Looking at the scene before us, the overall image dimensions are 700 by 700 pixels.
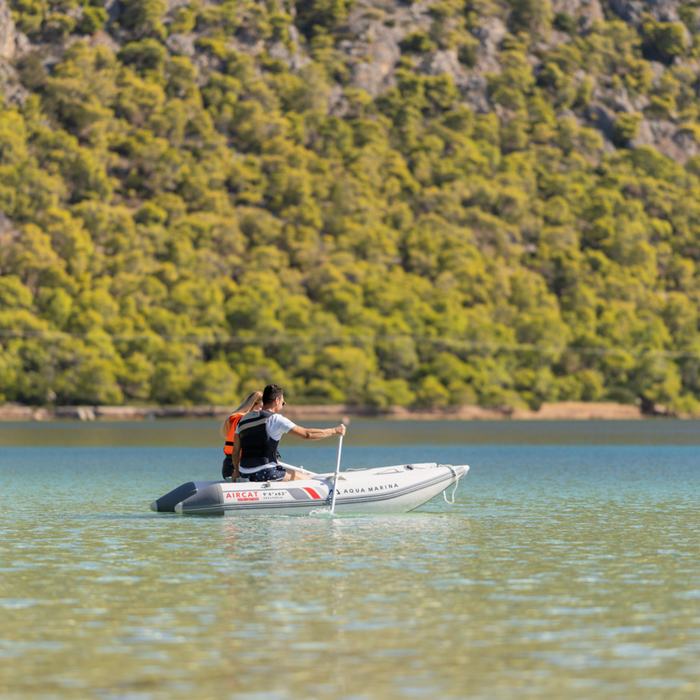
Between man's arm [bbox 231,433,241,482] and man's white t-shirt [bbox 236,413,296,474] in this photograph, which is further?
man's arm [bbox 231,433,241,482]

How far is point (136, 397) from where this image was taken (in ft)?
490

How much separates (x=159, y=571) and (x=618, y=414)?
482ft

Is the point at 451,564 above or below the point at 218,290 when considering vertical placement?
below

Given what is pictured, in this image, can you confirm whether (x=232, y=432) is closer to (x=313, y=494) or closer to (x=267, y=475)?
(x=267, y=475)

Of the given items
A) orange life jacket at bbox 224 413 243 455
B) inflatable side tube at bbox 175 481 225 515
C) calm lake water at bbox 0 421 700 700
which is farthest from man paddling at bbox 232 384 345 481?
calm lake water at bbox 0 421 700 700

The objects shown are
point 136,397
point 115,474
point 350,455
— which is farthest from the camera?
point 136,397

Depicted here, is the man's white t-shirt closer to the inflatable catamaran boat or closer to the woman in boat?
the woman in boat

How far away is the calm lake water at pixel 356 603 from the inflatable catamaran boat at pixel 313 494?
0.37m

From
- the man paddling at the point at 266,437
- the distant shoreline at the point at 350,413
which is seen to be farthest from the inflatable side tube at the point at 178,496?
the distant shoreline at the point at 350,413

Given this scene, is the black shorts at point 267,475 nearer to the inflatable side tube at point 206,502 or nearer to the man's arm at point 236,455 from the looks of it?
the man's arm at point 236,455

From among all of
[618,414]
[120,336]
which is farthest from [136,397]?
[618,414]

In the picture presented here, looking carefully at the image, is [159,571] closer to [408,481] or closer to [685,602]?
[685,602]

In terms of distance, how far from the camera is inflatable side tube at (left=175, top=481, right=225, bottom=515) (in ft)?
81.8

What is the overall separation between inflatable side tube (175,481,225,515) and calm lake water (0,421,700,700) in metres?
0.27
